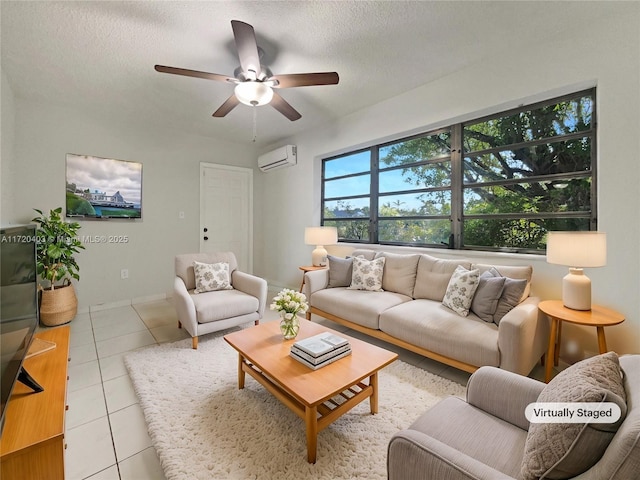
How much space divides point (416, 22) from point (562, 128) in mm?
1537

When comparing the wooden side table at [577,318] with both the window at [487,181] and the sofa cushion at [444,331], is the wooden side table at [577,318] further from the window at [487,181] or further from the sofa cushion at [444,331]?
the window at [487,181]

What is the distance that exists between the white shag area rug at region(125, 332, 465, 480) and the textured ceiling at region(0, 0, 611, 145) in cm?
267

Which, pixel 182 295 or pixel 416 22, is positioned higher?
pixel 416 22

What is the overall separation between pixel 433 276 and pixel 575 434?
6.77 ft

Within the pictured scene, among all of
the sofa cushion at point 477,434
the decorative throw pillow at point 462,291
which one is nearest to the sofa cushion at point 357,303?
the decorative throw pillow at point 462,291

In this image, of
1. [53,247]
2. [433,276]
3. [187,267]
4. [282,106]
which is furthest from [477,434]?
[53,247]

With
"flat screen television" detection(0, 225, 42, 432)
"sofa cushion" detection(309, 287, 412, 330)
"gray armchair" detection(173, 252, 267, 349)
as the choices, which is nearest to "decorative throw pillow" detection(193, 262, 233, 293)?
"gray armchair" detection(173, 252, 267, 349)

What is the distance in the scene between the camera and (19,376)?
1225mm

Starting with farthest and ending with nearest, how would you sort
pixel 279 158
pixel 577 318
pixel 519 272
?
pixel 279 158 → pixel 519 272 → pixel 577 318

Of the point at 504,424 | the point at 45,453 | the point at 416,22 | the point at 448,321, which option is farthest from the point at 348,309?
the point at 416,22

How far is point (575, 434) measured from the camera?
0.68m

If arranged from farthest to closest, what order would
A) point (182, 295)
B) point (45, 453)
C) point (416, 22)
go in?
1. point (182, 295)
2. point (416, 22)
3. point (45, 453)

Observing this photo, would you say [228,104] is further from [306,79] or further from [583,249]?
[583,249]

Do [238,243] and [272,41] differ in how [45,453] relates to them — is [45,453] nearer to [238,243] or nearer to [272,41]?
[272,41]
